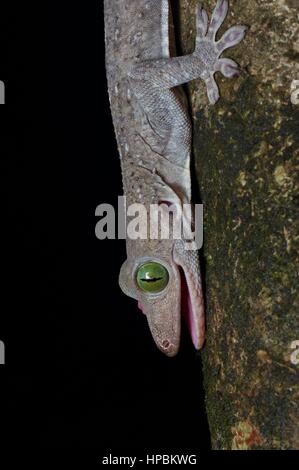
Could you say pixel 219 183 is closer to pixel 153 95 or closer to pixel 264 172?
pixel 264 172

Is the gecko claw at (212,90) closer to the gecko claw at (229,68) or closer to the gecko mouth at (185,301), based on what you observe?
the gecko claw at (229,68)

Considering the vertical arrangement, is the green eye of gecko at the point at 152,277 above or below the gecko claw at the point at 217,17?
below

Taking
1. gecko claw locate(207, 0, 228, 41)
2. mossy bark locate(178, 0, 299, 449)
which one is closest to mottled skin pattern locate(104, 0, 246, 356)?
gecko claw locate(207, 0, 228, 41)

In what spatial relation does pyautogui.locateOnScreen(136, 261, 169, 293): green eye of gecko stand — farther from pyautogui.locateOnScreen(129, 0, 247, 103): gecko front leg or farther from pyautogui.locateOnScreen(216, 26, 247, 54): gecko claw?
pyautogui.locateOnScreen(216, 26, 247, 54): gecko claw

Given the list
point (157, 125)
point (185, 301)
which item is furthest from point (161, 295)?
point (157, 125)

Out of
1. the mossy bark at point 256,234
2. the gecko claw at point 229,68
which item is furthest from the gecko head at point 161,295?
the gecko claw at point 229,68

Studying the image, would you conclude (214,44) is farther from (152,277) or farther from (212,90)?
(152,277)
